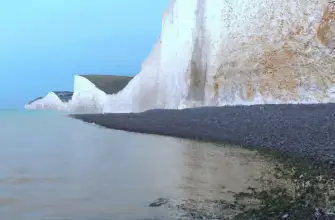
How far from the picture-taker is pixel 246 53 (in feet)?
52.6

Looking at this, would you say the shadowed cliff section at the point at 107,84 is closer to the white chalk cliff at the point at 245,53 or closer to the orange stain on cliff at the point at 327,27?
the white chalk cliff at the point at 245,53

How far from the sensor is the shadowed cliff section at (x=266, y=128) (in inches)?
294

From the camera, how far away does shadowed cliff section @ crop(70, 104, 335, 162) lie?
7472 mm

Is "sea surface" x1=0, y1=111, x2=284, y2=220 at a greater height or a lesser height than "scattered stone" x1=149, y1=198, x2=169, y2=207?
greater

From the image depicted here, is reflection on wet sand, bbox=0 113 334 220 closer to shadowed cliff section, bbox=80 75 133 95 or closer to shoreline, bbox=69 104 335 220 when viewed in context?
shoreline, bbox=69 104 335 220

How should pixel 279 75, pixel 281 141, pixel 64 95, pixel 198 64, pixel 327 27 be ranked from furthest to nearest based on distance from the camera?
pixel 64 95 → pixel 198 64 → pixel 279 75 → pixel 327 27 → pixel 281 141

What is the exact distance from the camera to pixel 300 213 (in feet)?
11.6

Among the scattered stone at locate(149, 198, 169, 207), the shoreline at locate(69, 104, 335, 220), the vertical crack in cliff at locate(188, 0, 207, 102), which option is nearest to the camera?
the shoreline at locate(69, 104, 335, 220)

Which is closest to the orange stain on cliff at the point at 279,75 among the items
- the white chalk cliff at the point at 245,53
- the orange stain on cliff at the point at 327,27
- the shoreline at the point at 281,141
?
the white chalk cliff at the point at 245,53

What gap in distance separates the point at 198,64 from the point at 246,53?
4.15 metres

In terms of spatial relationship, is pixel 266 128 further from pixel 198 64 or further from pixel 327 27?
pixel 198 64

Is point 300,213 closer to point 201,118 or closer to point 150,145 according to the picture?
point 150,145

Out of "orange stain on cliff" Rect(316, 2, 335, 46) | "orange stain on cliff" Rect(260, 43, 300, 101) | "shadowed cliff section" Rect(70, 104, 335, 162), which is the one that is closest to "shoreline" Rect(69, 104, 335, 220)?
"shadowed cliff section" Rect(70, 104, 335, 162)

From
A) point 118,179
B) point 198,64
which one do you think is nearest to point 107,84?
point 198,64
